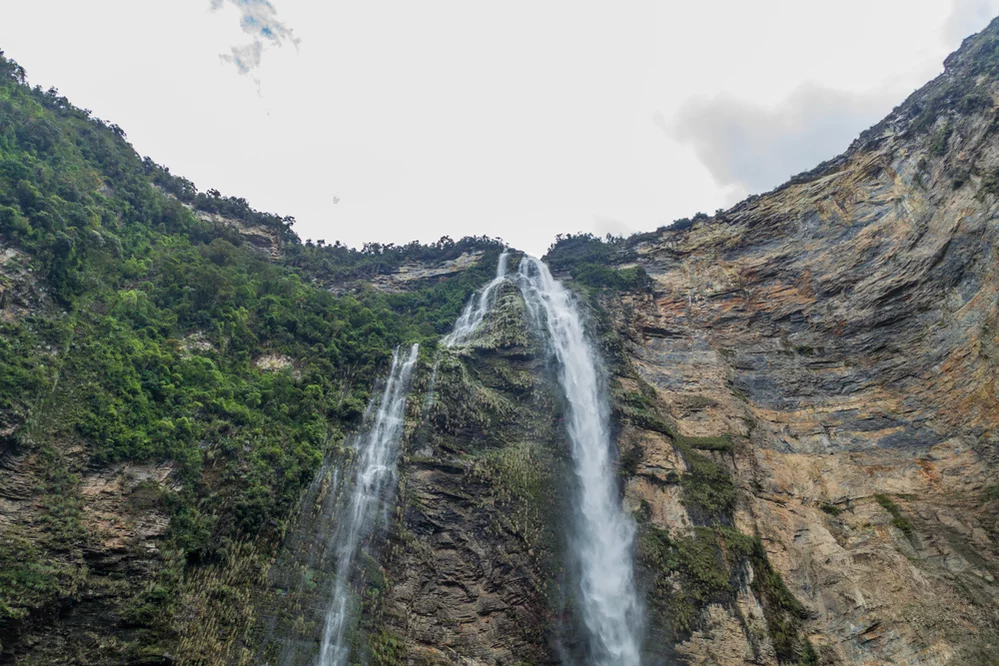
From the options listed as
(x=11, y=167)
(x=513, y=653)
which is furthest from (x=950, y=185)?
(x=11, y=167)

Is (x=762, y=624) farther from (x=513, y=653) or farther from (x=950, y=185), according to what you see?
(x=950, y=185)

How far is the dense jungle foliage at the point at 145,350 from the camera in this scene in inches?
516

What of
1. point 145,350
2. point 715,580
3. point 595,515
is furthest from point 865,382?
point 145,350

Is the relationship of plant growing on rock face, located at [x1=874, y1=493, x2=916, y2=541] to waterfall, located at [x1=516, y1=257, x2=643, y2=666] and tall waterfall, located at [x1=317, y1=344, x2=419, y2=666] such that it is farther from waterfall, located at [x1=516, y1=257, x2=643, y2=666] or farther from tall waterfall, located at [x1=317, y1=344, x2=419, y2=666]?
tall waterfall, located at [x1=317, y1=344, x2=419, y2=666]

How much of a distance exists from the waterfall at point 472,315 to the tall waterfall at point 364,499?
166 inches

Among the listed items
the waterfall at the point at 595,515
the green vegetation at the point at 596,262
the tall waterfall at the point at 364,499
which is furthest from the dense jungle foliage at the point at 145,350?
the green vegetation at the point at 596,262

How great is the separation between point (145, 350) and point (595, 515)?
47.0 ft

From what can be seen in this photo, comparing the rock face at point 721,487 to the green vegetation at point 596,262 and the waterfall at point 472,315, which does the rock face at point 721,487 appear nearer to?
the waterfall at point 472,315

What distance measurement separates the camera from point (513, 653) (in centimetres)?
1499

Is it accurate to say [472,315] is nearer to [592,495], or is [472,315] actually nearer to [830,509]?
[592,495]

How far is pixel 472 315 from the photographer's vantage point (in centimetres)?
2825

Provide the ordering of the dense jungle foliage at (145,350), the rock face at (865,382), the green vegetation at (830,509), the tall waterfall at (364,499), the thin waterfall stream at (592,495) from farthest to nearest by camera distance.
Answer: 1. the green vegetation at (830,509)
2. the thin waterfall stream at (592,495)
3. the rock face at (865,382)
4. the tall waterfall at (364,499)
5. the dense jungle foliage at (145,350)

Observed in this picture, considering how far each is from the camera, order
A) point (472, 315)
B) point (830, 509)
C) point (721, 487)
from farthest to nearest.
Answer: point (472, 315), point (721, 487), point (830, 509)

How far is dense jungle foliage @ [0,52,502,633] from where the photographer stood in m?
13.1
